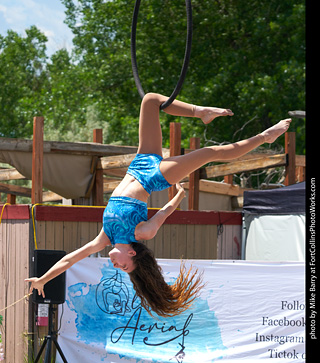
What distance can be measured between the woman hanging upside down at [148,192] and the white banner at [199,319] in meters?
3.07

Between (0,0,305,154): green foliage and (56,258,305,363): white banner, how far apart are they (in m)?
11.6

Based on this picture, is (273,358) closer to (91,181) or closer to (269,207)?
(269,207)

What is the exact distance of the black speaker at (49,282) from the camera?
7.98 metres

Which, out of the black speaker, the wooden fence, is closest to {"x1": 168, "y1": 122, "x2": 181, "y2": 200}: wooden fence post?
the wooden fence

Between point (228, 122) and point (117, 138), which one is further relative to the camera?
point (117, 138)

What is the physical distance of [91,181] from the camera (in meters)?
10.4

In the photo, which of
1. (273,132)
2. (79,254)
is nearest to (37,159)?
(79,254)

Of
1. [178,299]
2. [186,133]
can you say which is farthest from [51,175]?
[186,133]

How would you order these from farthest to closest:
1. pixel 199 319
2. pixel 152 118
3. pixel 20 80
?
pixel 20 80 → pixel 199 319 → pixel 152 118

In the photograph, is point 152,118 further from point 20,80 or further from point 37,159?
point 20,80

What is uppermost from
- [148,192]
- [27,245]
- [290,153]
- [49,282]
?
[290,153]

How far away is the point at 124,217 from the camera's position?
515 centimetres

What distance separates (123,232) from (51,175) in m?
4.87

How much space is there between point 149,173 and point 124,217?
1.25ft
